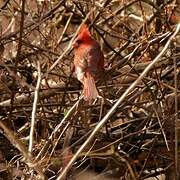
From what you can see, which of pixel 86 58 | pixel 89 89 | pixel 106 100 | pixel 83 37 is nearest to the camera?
pixel 89 89

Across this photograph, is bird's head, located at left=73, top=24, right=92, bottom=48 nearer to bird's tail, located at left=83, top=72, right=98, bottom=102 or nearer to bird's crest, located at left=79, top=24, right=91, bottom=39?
bird's crest, located at left=79, top=24, right=91, bottom=39

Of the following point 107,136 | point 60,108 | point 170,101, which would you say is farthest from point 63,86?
point 170,101

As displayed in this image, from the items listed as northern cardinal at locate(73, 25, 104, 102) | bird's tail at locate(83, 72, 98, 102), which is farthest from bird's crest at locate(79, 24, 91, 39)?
bird's tail at locate(83, 72, 98, 102)

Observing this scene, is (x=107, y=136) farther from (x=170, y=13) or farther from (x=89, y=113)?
(x=170, y=13)

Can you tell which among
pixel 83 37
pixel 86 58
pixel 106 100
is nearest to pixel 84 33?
pixel 83 37

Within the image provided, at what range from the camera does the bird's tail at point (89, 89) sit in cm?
357

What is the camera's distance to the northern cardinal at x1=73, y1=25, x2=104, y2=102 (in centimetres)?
404

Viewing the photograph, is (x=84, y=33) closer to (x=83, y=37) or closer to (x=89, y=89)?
(x=83, y=37)

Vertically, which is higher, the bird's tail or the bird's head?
the bird's head

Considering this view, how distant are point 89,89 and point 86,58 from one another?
0.57 m

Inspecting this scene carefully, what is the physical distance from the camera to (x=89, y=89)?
3.66m

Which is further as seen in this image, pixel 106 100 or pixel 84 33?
pixel 84 33

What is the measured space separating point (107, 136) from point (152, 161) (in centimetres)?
36

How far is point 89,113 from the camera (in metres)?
4.30
